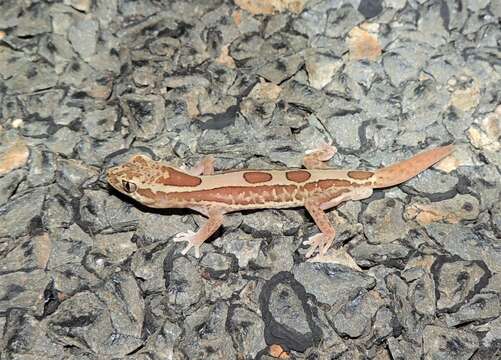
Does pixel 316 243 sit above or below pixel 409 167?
below

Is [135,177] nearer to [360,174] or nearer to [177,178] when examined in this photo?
[177,178]

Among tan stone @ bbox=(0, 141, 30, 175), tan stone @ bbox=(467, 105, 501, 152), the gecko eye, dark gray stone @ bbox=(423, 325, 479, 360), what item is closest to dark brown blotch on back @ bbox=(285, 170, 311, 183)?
the gecko eye

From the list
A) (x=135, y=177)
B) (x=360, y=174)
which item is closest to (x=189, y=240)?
(x=135, y=177)

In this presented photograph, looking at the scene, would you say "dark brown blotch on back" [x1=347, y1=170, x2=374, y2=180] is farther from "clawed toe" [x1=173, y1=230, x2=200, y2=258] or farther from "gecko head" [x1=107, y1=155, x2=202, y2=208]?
"clawed toe" [x1=173, y1=230, x2=200, y2=258]

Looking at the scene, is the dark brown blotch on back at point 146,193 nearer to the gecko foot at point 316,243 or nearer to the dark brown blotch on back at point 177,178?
the dark brown blotch on back at point 177,178

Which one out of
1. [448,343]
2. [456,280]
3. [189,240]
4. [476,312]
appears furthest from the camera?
[189,240]
